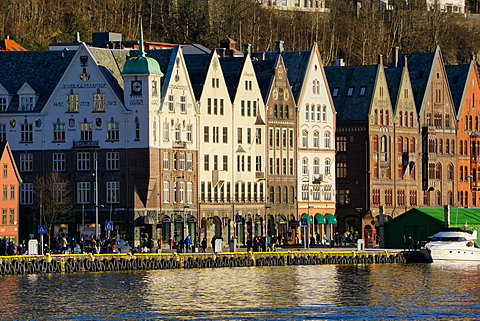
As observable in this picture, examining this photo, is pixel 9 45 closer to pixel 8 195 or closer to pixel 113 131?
pixel 113 131

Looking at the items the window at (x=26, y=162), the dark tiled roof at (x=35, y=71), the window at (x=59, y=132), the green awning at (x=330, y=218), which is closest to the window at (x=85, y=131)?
the window at (x=59, y=132)

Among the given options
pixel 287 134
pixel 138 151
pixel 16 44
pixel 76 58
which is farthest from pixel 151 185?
pixel 16 44

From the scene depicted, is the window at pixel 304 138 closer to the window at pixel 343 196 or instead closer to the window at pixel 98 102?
the window at pixel 343 196

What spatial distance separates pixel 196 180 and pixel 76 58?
18.3 meters

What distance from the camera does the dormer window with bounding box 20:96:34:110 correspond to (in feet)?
Result: 542

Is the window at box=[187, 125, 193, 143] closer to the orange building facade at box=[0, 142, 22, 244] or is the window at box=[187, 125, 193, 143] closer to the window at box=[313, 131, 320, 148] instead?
the orange building facade at box=[0, 142, 22, 244]

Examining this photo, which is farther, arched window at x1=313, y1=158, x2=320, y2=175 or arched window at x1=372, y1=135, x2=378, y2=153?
arched window at x1=372, y1=135, x2=378, y2=153

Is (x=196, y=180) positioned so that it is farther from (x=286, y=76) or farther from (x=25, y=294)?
(x=25, y=294)

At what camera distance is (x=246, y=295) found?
380 ft

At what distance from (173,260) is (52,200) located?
80.3ft

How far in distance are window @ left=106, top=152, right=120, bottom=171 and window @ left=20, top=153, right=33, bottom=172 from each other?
7.94 meters

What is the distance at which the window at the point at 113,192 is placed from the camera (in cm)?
16212

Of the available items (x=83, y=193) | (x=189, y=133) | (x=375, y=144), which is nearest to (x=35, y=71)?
(x=83, y=193)

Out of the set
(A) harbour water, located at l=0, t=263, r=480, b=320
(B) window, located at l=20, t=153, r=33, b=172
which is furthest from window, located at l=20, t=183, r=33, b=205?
(A) harbour water, located at l=0, t=263, r=480, b=320
